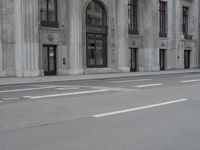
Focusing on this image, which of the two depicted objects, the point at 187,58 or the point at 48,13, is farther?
the point at 187,58

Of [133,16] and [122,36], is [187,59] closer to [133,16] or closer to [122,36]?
[133,16]

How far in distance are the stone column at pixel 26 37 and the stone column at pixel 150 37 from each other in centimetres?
1476

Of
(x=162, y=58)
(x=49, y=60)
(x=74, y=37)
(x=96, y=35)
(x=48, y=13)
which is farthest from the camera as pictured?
(x=162, y=58)

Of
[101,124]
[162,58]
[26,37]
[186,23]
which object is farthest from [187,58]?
[101,124]

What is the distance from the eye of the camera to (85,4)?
98.6 ft

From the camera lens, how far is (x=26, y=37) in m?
25.2

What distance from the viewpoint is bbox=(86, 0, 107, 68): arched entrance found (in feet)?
102

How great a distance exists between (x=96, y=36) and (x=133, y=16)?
6809mm

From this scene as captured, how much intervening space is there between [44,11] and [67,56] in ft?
14.8

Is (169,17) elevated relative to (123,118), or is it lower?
elevated

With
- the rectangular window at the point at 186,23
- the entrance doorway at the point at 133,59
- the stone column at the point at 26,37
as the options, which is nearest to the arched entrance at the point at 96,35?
the entrance doorway at the point at 133,59

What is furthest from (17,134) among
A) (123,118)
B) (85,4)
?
(85,4)

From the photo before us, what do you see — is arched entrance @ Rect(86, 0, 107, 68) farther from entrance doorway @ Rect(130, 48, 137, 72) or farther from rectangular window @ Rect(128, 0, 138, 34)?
entrance doorway @ Rect(130, 48, 137, 72)

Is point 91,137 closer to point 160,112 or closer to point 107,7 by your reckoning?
point 160,112
